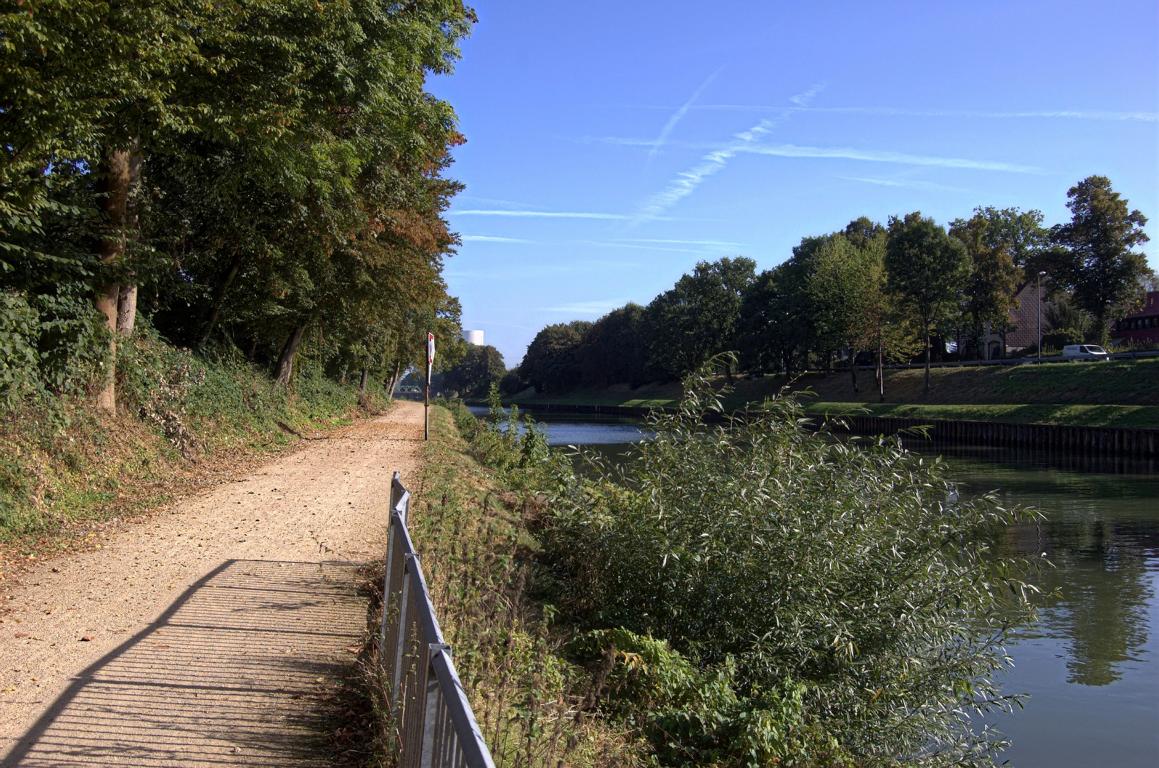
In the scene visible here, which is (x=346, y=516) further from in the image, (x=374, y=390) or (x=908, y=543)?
(x=374, y=390)

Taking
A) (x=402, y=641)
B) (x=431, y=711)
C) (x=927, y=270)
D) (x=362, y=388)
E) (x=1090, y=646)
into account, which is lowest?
(x=1090, y=646)

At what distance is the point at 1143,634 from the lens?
37.3 feet

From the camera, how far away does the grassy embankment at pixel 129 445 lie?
30.4ft

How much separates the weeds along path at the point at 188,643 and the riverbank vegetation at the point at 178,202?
1785 mm

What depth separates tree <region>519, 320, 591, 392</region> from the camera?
128 meters

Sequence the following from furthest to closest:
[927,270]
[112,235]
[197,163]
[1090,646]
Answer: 1. [927,270]
2. [197,163]
3. [112,235]
4. [1090,646]

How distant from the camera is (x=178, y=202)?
59.5ft

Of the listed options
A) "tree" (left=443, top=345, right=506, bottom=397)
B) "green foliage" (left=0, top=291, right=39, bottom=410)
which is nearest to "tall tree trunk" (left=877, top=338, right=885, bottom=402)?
"green foliage" (left=0, top=291, right=39, bottom=410)

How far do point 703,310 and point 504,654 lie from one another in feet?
280

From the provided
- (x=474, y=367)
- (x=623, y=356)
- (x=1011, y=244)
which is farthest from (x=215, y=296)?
(x=474, y=367)

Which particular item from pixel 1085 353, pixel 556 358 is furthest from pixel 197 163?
pixel 556 358

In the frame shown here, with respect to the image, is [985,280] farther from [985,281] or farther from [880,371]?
[880,371]

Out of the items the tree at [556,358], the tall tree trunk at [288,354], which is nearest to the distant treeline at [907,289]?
the tall tree trunk at [288,354]

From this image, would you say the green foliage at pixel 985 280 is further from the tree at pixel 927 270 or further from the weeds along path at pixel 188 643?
the weeds along path at pixel 188 643
